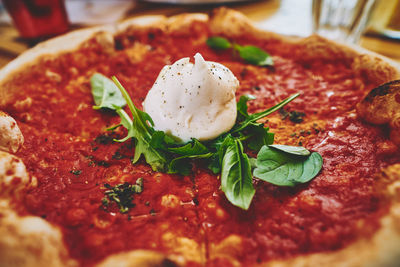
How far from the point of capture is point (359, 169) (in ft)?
5.27

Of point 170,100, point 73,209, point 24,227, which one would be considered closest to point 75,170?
point 73,209

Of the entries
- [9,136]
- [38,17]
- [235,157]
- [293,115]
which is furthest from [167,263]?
[38,17]

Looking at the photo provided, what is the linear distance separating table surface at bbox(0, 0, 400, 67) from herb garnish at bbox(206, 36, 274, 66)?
1.43 meters

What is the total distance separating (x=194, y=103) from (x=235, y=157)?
389 mm

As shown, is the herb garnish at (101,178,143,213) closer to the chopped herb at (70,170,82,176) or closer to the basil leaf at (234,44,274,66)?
the chopped herb at (70,170,82,176)

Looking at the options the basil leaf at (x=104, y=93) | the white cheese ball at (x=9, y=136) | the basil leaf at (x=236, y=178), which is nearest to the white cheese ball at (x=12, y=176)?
the white cheese ball at (x=9, y=136)

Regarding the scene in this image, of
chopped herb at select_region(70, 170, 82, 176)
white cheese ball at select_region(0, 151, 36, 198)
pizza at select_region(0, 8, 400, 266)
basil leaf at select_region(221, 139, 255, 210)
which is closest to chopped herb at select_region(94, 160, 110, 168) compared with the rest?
pizza at select_region(0, 8, 400, 266)

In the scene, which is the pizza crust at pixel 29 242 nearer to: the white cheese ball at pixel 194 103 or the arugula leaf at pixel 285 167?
the white cheese ball at pixel 194 103

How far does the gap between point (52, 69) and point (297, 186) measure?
1994 millimetres

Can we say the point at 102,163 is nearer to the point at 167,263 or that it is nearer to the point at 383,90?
the point at 167,263

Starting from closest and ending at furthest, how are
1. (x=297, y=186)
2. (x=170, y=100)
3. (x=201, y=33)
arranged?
(x=297, y=186) < (x=170, y=100) < (x=201, y=33)

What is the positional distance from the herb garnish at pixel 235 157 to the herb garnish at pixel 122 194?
12 millimetres

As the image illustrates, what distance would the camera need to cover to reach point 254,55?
2.60m

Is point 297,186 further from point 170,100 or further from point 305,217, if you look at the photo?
point 170,100
